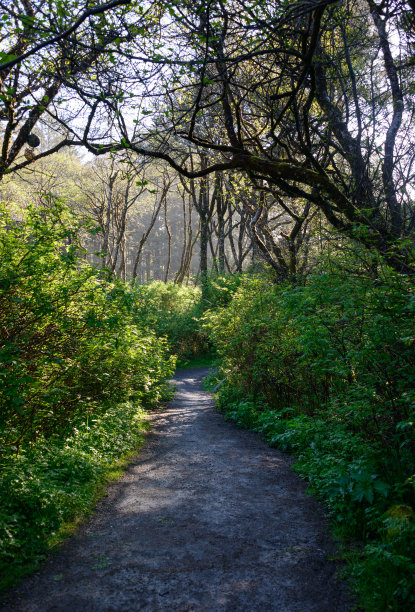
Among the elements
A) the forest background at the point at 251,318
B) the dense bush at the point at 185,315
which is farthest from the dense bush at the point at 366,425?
the dense bush at the point at 185,315

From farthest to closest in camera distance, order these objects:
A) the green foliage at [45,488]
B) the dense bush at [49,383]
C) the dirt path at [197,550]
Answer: the dense bush at [49,383] < the green foliage at [45,488] < the dirt path at [197,550]

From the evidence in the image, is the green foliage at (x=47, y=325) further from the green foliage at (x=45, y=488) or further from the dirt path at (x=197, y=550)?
Result: the dirt path at (x=197, y=550)

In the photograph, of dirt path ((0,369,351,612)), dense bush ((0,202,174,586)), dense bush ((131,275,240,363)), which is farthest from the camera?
dense bush ((131,275,240,363))

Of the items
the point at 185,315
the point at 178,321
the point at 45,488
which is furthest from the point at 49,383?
the point at 185,315

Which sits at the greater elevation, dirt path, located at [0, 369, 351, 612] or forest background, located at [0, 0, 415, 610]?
forest background, located at [0, 0, 415, 610]

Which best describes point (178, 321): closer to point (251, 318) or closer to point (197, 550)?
point (251, 318)

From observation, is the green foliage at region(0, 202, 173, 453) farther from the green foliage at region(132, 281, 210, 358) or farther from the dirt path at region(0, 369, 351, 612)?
the green foliage at region(132, 281, 210, 358)

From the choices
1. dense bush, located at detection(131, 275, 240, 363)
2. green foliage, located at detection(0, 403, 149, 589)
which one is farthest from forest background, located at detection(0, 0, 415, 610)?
dense bush, located at detection(131, 275, 240, 363)

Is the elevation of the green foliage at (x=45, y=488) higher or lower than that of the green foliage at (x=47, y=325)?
lower

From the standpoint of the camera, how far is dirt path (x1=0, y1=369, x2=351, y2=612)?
9.61 feet

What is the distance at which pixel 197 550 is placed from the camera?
3607mm

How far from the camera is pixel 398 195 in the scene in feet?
20.2

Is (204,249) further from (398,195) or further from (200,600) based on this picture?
(200,600)

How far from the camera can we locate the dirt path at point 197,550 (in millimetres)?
2930
